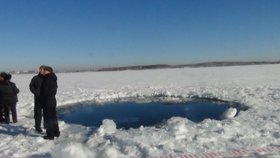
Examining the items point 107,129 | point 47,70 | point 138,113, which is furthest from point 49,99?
point 138,113

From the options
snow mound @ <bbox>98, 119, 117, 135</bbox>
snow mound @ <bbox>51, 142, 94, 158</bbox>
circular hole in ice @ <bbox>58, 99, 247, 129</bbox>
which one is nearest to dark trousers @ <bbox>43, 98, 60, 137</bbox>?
snow mound @ <bbox>98, 119, 117, 135</bbox>

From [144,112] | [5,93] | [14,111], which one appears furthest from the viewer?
[144,112]

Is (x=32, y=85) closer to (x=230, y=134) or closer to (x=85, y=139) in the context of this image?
(x=85, y=139)

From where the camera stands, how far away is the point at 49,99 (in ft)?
26.4

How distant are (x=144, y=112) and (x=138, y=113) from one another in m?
0.27

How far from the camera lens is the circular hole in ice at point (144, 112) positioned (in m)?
10.9

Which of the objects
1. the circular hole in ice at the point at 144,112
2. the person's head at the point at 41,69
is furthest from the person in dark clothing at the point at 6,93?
the person's head at the point at 41,69

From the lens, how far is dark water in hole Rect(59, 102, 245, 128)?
1105cm

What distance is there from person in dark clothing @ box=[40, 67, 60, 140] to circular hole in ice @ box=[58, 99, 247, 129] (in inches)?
94.4

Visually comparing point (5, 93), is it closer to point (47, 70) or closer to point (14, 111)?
point (14, 111)

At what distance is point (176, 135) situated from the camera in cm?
772

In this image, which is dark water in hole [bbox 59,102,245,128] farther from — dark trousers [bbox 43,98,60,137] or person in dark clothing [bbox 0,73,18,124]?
dark trousers [bbox 43,98,60,137]

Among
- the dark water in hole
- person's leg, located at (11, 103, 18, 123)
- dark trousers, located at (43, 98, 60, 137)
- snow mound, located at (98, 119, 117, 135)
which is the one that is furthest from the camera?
the dark water in hole

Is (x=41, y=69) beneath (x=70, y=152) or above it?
above
